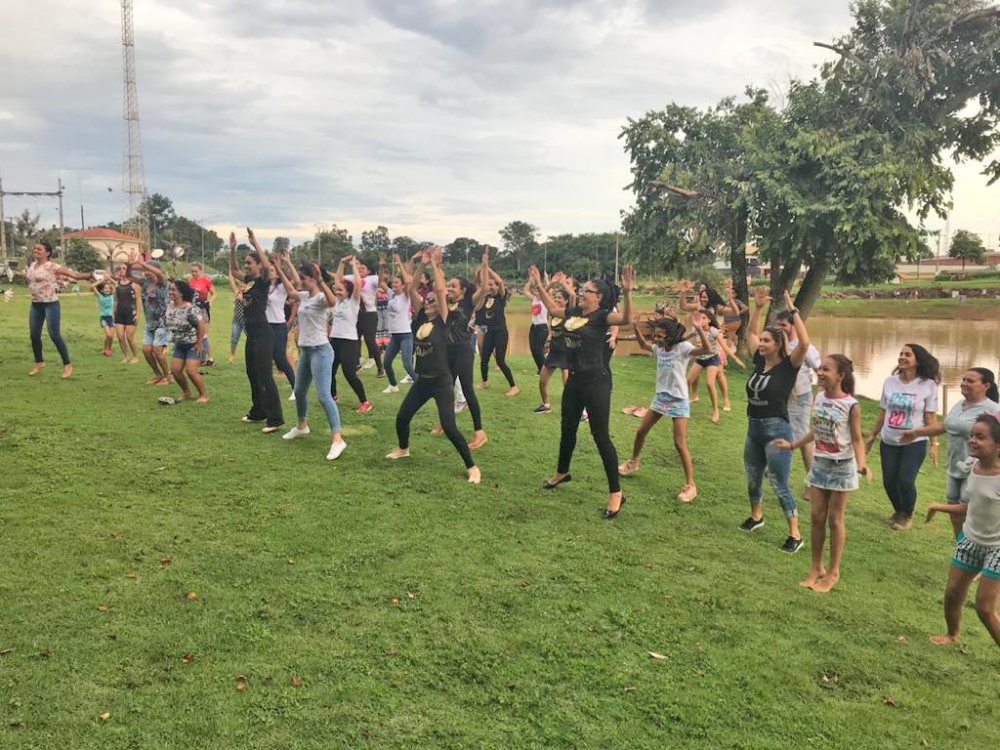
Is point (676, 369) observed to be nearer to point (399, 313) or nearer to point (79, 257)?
point (399, 313)

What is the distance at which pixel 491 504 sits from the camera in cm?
624

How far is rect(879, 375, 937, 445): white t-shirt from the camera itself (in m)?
6.36

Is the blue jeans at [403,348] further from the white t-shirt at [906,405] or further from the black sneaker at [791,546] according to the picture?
the white t-shirt at [906,405]

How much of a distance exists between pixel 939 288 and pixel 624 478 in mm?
59240

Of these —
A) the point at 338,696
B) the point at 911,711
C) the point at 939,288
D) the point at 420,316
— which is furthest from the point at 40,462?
the point at 939,288

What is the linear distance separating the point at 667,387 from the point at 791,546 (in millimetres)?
1903

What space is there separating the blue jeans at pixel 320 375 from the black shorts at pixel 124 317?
6.00 metres

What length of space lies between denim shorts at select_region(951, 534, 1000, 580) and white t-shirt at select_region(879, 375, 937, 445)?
7.56 feet

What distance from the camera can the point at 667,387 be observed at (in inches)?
272

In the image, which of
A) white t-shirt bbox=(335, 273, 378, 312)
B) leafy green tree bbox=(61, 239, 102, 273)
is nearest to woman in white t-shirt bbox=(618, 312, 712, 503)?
white t-shirt bbox=(335, 273, 378, 312)

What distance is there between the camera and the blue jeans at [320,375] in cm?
734

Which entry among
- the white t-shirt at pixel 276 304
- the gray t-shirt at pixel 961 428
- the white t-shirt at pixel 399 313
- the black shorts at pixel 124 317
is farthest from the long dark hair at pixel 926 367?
the black shorts at pixel 124 317

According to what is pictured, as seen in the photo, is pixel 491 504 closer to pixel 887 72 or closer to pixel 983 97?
pixel 887 72

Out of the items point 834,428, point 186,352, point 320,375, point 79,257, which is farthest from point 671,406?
point 79,257
